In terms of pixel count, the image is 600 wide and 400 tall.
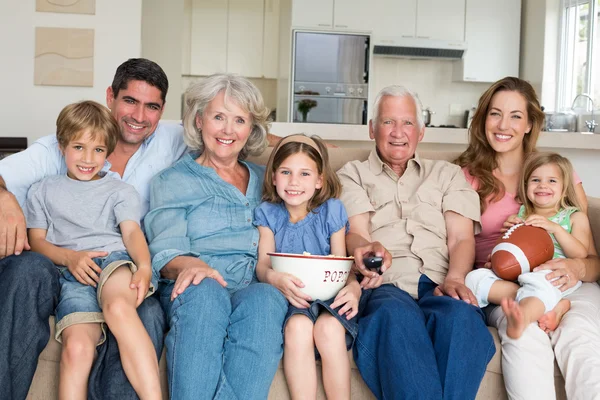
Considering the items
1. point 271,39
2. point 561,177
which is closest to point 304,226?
point 561,177

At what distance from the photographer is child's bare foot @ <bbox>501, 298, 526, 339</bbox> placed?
69.4 inches

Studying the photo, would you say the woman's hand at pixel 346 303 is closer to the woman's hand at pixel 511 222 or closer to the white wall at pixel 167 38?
the woman's hand at pixel 511 222

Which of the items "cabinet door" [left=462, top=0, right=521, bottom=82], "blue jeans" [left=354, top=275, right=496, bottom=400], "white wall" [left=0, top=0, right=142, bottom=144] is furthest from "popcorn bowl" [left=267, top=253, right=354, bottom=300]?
"cabinet door" [left=462, top=0, right=521, bottom=82]

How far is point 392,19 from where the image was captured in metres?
6.38

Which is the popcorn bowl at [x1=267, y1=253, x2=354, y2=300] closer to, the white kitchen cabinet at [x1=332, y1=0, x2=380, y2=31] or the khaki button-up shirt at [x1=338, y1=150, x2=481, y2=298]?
the khaki button-up shirt at [x1=338, y1=150, x2=481, y2=298]

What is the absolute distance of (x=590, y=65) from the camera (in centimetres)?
560

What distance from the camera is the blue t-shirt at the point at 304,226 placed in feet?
6.82

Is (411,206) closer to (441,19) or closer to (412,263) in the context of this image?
(412,263)

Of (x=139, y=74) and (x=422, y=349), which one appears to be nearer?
(x=422, y=349)

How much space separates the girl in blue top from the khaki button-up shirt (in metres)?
0.14

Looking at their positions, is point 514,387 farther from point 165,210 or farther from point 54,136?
point 54,136

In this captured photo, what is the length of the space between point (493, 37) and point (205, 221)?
519 cm

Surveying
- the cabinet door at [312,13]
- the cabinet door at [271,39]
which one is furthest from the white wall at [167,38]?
the cabinet door at [312,13]

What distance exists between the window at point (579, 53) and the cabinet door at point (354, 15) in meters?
1.70
